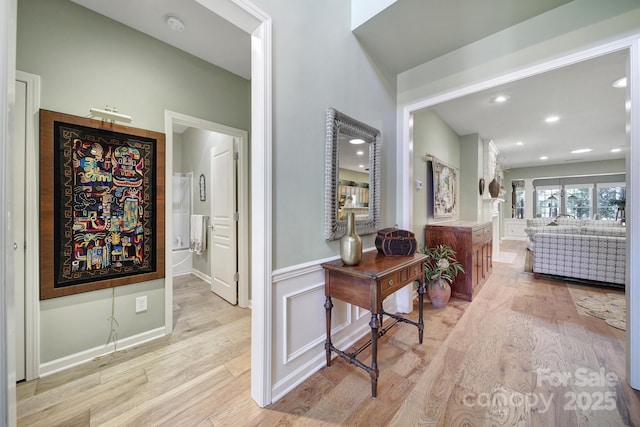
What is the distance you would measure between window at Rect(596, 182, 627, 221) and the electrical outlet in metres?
11.4

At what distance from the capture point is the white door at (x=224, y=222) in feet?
9.27

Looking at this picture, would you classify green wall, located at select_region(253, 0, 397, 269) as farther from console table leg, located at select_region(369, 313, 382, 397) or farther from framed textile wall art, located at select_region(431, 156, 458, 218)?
framed textile wall art, located at select_region(431, 156, 458, 218)

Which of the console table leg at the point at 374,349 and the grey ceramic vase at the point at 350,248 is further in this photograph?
the grey ceramic vase at the point at 350,248

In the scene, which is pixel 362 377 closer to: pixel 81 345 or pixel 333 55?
pixel 81 345

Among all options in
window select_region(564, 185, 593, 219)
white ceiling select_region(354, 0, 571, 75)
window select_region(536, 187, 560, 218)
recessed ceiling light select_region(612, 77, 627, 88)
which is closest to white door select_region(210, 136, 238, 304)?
white ceiling select_region(354, 0, 571, 75)

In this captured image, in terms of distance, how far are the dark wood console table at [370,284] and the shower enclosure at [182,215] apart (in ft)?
11.6

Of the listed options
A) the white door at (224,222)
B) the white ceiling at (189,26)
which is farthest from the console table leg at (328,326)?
the white ceiling at (189,26)

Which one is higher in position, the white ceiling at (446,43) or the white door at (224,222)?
the white ceiling at (446,43)

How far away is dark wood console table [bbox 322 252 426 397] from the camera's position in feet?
4.64

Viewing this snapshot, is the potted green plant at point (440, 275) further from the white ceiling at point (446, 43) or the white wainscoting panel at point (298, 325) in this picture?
the white ceiling at point (446, 43)

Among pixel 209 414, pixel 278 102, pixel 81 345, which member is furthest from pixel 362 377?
pixel 81 345

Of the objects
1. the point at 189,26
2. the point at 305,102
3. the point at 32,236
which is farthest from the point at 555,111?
the point at 32,236

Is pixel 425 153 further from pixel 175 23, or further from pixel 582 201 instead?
pixel 582 201

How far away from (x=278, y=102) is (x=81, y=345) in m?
2.27
